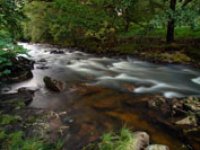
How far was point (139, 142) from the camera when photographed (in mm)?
7098

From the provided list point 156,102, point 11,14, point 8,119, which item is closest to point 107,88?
point 156,102

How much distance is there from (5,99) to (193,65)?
38.7 ft

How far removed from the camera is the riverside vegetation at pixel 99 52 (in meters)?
7.13

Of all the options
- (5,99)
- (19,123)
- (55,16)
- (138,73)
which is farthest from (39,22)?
(19,123)

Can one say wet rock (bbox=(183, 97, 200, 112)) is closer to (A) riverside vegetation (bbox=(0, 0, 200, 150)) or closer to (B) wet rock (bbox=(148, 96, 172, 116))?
(A) riverside vegetation (bbox=(0, 0, 200, 150))

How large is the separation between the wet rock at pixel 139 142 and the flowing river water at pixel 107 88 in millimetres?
748

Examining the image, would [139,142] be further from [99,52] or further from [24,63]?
[99,52]

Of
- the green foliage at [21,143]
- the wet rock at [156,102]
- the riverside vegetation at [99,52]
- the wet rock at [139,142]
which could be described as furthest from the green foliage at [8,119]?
the wet rock at [156,102]

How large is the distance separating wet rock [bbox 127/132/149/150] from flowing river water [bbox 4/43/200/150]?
748 millimetres

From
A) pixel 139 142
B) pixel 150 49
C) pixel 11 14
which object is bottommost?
pixel 150 49

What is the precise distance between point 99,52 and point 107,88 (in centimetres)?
1114

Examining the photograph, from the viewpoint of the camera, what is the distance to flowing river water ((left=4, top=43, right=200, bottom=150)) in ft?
28.2

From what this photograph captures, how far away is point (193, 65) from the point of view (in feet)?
59.0

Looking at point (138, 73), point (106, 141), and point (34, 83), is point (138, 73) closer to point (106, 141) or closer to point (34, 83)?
point (34, 83)
